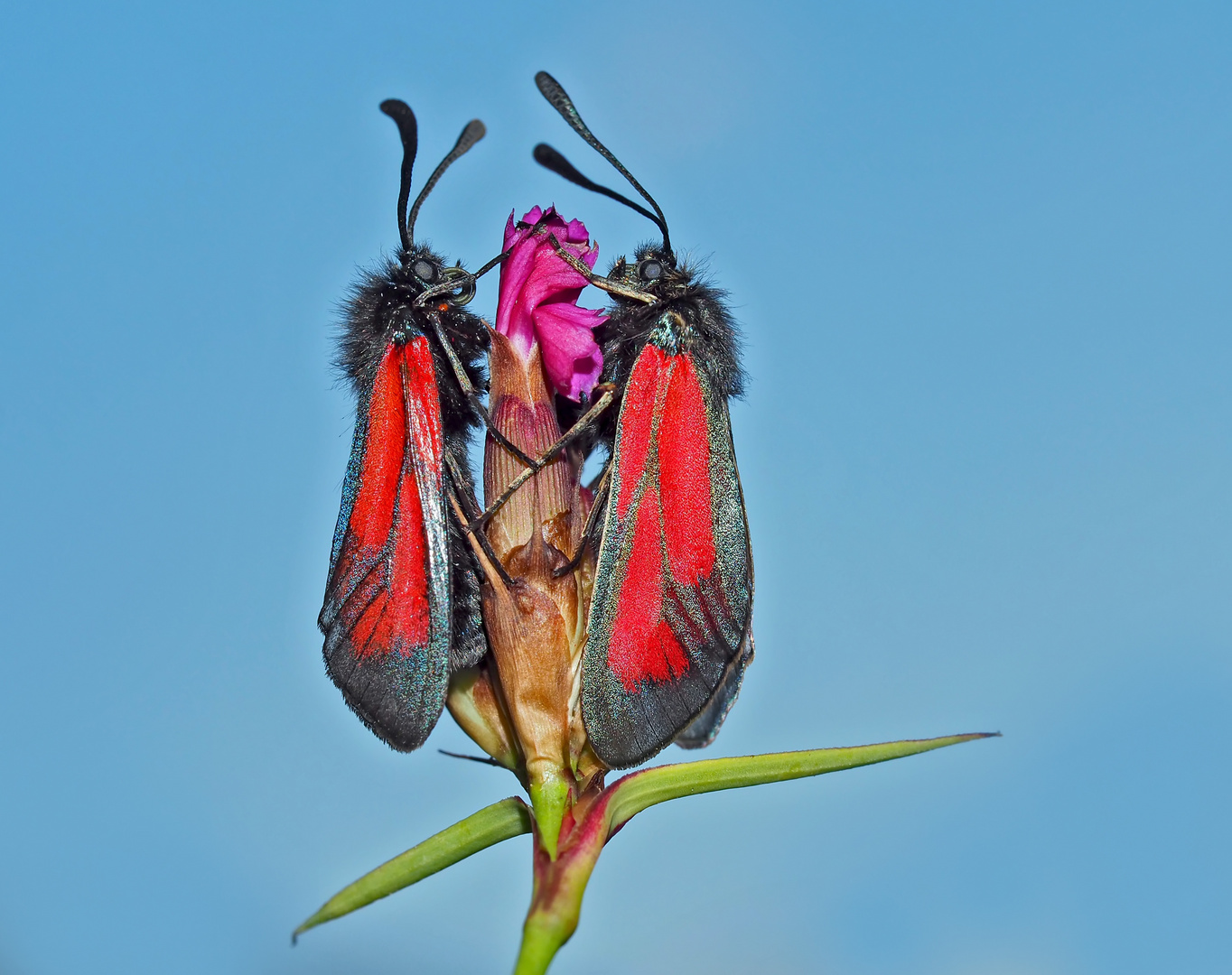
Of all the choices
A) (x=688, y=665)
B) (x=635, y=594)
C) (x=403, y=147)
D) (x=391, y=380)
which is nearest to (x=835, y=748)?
(x=688, y=665)

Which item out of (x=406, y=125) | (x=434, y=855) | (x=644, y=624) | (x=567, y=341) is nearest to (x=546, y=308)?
(x=567, y=341)

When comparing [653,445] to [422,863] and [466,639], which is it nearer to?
[466,639]

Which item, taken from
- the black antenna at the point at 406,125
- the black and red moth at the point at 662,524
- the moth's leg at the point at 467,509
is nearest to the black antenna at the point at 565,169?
the black and red moth at the point at 662,524

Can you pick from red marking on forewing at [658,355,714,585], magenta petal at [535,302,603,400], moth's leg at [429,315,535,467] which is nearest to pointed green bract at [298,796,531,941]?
red marking on forewing at [658,355,714,585]

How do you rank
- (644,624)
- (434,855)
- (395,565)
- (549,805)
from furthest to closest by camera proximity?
(395,565), (644,624), (549,805), (434,855)

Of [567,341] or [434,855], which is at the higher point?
[567,341]

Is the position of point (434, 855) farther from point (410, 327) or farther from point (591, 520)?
point (410, 327)
